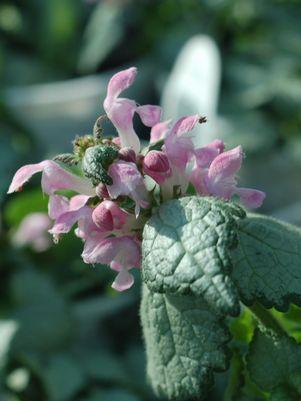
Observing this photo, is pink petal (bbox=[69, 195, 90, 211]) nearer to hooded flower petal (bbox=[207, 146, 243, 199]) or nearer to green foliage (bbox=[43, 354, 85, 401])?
hooded flower petal (bbox=[207, 146, 243, 199])

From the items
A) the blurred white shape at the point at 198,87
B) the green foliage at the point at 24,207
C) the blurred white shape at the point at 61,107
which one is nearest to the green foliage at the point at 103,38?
the blurred white shape at the point at 61,107

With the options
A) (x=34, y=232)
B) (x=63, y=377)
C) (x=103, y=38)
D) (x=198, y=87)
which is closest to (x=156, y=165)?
(x=63, y=377)

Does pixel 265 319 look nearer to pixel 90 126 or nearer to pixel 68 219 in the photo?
pixel 68 219

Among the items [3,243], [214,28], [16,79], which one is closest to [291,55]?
[214,28]

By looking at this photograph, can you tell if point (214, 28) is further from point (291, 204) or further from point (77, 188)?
point (77, 188)

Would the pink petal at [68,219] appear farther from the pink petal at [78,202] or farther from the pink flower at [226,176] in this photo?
the pink flower at [226,176]

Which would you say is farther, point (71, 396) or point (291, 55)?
point (291, 55)

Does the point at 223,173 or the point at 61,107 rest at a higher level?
the point at 223,173
